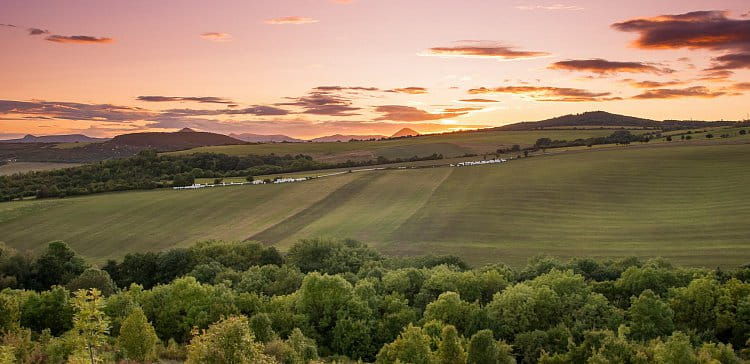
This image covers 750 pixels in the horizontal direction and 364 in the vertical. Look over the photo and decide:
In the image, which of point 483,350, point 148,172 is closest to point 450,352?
point 483,350

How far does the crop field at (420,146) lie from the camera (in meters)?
155

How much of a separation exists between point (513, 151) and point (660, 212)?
63.8 m

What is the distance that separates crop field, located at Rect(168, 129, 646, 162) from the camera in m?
155

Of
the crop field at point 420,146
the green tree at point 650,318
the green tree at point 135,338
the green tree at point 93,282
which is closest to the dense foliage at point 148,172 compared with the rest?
the crop field at point 420,146

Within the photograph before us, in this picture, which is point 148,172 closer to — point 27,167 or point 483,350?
point 27,167

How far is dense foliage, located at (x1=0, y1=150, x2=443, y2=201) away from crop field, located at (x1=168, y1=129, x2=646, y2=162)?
9507mm

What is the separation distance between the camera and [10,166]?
15812 cm

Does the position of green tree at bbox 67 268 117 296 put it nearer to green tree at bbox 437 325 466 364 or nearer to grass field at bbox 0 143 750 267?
grass field at bbox 0 143 750 267

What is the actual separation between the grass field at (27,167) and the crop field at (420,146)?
3195cm

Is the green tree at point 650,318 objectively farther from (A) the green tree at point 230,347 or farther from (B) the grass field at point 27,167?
(B) the grass field at point 27,167

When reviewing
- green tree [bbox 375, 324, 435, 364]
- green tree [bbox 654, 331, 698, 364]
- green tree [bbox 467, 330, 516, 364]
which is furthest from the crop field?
green tree [bbox 654, 331, 698, 364]

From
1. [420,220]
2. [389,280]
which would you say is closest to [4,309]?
[389,280]

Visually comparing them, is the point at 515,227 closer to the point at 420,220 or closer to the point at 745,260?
the point at 420,220

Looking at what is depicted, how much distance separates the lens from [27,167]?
153875 millimetres
